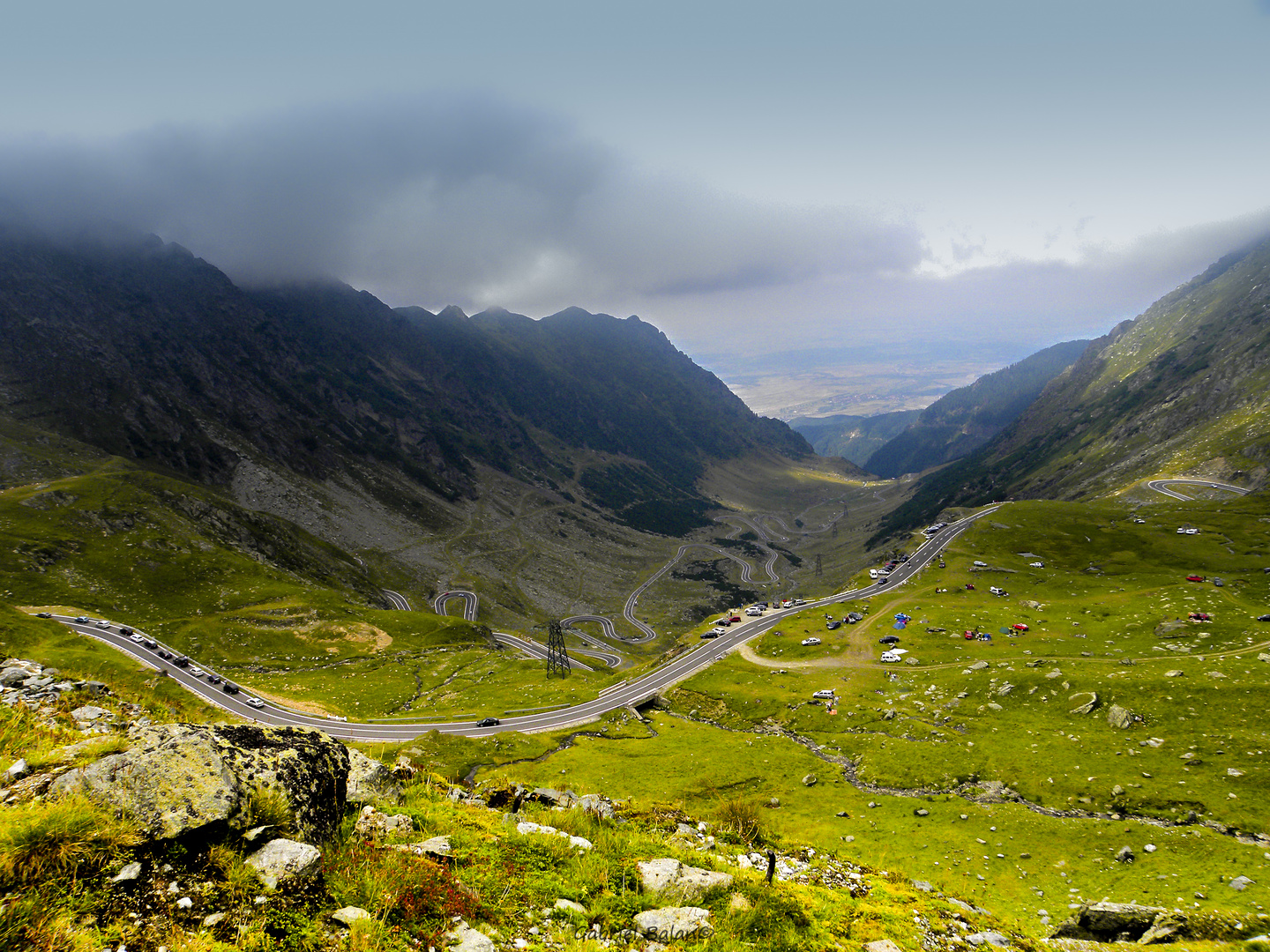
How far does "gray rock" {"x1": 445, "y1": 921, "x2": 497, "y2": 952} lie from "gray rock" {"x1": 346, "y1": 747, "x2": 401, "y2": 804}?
4829 millimetres

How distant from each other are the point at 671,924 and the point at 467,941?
403cm

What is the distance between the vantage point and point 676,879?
11.6m

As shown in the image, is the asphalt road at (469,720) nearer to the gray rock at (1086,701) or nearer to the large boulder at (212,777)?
the gray rock at (1086,701)

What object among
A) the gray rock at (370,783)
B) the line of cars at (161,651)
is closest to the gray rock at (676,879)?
the gray rock at (370,783)

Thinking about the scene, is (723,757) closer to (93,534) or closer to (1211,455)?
(93,534)

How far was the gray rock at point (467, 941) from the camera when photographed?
7.87 m

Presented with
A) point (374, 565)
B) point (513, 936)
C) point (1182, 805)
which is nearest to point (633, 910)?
point (513, 936)

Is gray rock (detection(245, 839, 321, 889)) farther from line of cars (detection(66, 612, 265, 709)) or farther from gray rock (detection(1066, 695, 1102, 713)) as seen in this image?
line of cars (detection(66, 612, 265, 709))

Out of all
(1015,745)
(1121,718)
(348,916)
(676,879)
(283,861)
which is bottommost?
(1015,745)

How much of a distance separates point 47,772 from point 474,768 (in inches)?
2185

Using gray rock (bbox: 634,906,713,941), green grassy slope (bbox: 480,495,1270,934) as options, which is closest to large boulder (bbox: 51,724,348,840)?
gray rock (bbox: 634,906,713,941)

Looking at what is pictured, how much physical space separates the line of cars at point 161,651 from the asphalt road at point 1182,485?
22379cm

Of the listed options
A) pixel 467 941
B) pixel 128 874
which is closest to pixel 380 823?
pixel 467 941

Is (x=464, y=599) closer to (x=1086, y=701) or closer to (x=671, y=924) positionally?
(x=1086, y=701)
